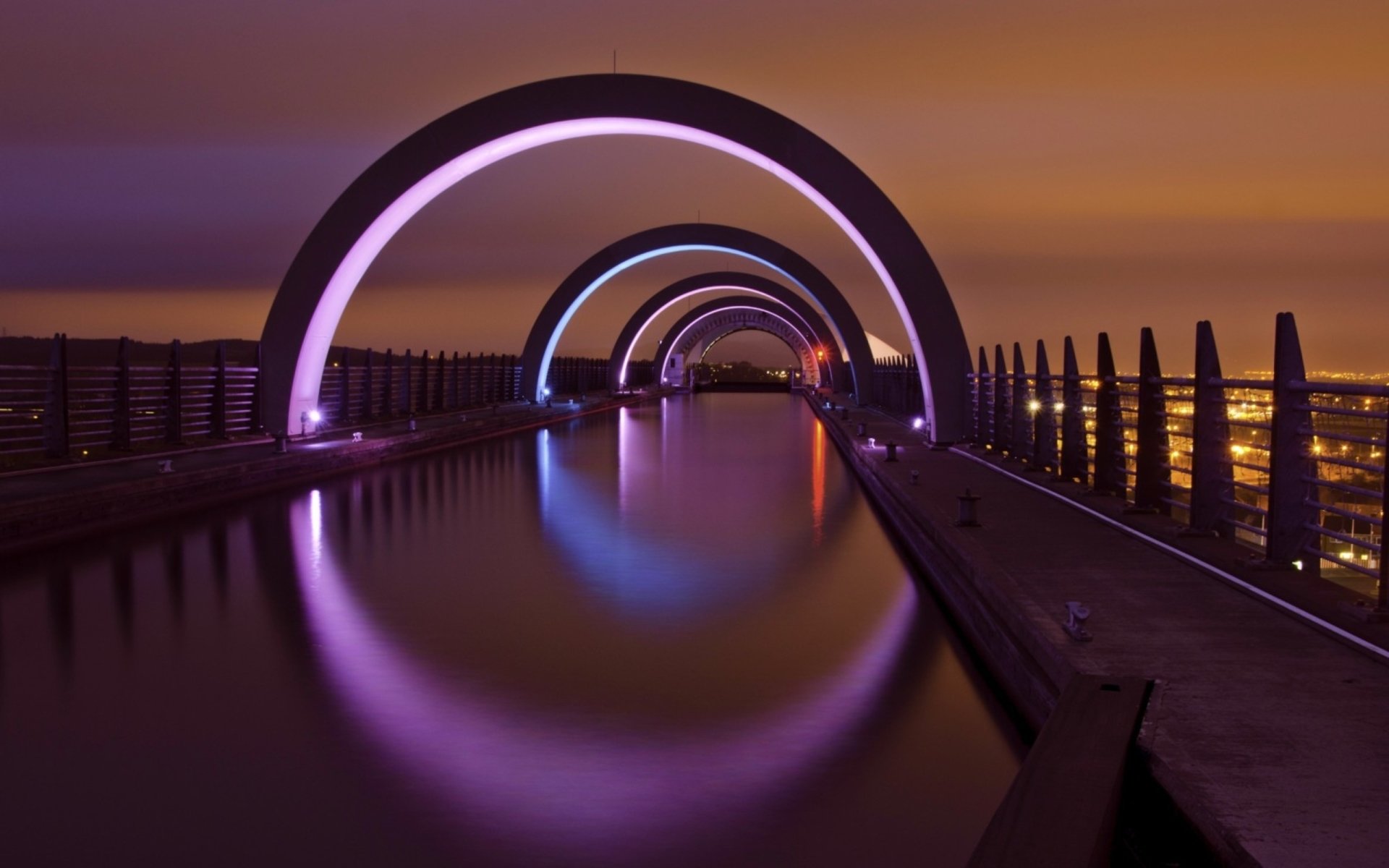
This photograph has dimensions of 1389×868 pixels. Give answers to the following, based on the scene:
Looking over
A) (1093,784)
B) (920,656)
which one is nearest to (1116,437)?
(920,656)

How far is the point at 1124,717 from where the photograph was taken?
397cm

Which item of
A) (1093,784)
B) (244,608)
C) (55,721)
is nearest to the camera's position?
(1093,784)

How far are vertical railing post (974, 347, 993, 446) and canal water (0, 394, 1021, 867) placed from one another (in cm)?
836

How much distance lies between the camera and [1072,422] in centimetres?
1255

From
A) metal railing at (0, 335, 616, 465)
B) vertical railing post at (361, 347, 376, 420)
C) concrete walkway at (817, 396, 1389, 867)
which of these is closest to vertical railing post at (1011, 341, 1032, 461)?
concrete walkway at (817, 396, 1389, 867)

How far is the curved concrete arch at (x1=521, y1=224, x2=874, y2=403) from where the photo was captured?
128ft

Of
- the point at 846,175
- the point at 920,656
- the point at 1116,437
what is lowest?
the point at 920,656

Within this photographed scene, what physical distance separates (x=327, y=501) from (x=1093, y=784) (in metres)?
10.6

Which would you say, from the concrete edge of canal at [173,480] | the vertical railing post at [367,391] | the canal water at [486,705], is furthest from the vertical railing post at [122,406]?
the vertical railing post at [367,391]

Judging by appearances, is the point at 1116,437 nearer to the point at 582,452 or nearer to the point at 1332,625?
the point at 1332,625

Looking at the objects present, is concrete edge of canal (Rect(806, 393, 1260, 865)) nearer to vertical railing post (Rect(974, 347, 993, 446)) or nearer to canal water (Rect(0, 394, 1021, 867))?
canal water (Rect(0, 394, 1021, 867))

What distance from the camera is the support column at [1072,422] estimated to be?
12.4 m

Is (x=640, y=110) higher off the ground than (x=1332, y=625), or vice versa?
(x=640, y=110)

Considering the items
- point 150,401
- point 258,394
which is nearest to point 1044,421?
point 150,401
